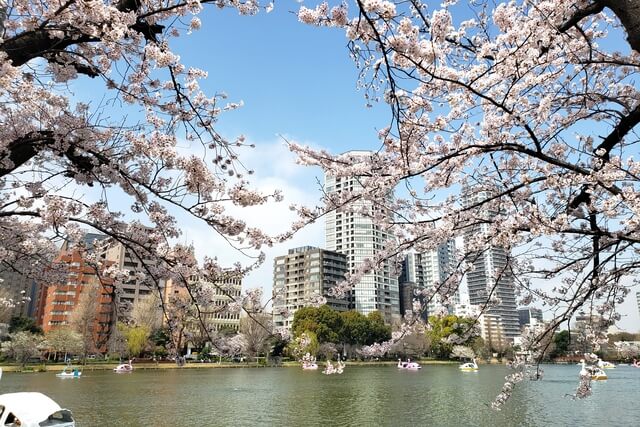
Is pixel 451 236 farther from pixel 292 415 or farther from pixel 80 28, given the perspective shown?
pixel 292 415

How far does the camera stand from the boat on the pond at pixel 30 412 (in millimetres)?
8953

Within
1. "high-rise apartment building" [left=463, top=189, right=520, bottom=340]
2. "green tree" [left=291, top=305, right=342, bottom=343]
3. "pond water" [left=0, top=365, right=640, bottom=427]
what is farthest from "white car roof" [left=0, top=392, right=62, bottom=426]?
"green tree" [left=291, top=305, right=342, bottom=343]

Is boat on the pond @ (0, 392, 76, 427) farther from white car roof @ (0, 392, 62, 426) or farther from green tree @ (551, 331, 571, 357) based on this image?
green tree @ (551, 331, 571, 357)

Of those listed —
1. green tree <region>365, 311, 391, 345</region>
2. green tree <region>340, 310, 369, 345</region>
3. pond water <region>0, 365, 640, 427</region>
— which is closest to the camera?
pond water <region>0, 365, 640, 427</region>

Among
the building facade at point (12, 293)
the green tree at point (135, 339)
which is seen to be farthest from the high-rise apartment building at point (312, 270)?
the building facade at point (12, 293)

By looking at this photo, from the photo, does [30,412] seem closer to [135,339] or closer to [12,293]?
[12,293]

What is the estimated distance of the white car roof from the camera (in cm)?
899

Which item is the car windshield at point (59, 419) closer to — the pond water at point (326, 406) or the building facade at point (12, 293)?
the building facade at point (12, 293)

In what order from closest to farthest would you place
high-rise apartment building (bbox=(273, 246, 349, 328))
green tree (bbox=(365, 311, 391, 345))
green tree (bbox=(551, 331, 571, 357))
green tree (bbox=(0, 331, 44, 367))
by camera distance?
green tree (bbox=(551, 331, 571, 357))
green tree (bbox=(0, 331, 44, 367))
green tree (bbox=(365, 311, 391, 345))
high-rise apartment building (bbox=(273, 246, 349, 328))

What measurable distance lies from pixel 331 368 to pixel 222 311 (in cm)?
293

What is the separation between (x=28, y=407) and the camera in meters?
9.18

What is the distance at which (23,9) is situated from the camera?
3.59 metres

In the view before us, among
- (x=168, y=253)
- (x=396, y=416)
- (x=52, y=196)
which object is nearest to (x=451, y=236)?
(x=168, y=253)

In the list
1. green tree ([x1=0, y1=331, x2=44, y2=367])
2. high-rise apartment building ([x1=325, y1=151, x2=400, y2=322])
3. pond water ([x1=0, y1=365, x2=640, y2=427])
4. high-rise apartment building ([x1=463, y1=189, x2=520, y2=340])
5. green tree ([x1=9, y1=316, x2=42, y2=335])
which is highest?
high-rise apartment building ([x1=325, y1=151, x2=400, y2=322])
